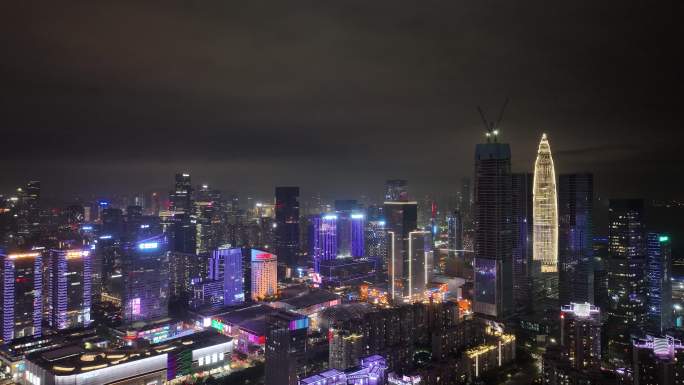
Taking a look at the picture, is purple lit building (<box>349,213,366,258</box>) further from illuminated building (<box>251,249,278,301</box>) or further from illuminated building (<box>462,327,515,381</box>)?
illuminated building (<box>462,327,515,381</box>)

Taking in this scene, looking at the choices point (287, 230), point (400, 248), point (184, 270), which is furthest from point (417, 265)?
point (184, 270)

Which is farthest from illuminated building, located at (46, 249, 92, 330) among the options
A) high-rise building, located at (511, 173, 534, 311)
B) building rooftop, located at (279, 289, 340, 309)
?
high-rise building, located at (511, 173, 534, 311)

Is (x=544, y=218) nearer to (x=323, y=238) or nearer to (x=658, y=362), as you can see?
(x=323, y=238)

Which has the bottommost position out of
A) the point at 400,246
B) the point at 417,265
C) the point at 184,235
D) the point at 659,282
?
the point at 417,265

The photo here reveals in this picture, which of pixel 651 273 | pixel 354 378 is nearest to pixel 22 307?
pixel 354 378

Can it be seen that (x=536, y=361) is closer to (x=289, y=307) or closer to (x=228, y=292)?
(x=289, y=307)

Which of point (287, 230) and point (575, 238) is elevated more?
point (575, 238)

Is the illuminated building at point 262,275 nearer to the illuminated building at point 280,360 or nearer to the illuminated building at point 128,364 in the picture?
the illuminated building at point 128,364
